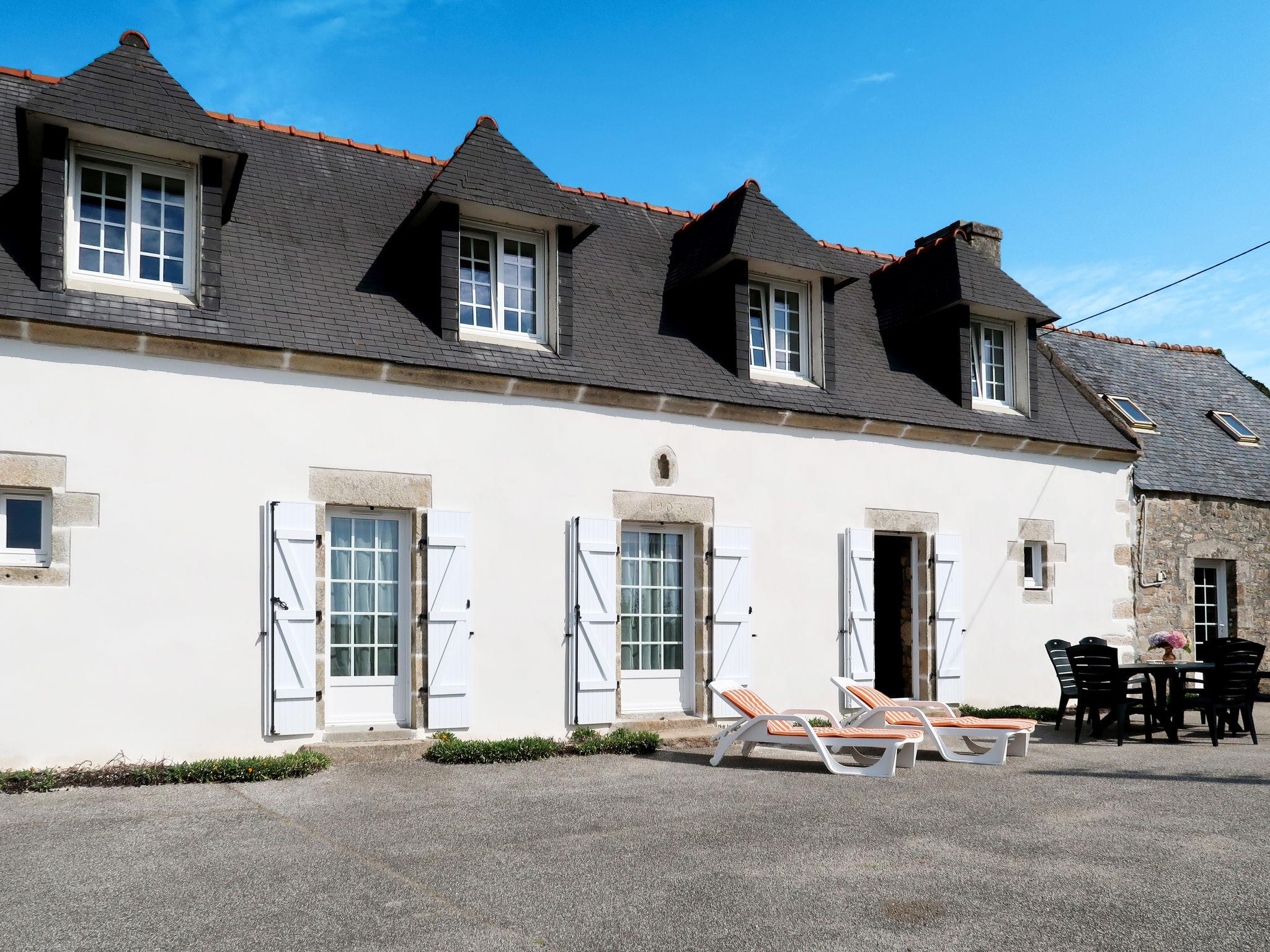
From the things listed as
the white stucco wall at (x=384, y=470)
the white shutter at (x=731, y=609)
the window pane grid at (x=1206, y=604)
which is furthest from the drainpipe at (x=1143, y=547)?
the white shutter at (x=731, y=609)

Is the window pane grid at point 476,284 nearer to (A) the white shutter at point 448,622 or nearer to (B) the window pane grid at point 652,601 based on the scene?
(A) the white shutter at point 448,622

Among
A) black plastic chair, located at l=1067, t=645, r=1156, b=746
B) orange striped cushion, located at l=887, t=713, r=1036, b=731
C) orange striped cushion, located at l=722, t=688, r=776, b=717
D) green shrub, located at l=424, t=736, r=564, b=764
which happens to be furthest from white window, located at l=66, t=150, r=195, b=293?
black plastic chair, located at l=1067, t=645, r=1156, b=746

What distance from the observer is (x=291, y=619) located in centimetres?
787

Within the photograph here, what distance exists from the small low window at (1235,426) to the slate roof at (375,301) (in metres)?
3.71

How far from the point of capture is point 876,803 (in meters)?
6.43

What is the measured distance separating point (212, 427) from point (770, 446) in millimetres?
4940

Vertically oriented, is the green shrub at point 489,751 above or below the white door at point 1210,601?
below

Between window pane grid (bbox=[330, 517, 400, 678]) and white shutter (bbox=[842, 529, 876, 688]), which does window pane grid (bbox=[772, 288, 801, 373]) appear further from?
window pane grid (bbox=[330, 517, 400, 678])

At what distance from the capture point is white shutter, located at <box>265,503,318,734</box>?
7.80 m

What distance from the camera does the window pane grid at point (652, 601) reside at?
951 cm

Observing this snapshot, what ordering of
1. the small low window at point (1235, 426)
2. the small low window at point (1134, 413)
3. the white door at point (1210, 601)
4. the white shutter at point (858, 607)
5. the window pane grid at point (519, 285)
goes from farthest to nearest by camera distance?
1. the small low window at point (1235, 426)
2. the small low window at point (1134, 413)
3. the white door at point (1210, 601)
4. the white shutter at point (858, 607)
5. the window pane grid at point (519, 285)

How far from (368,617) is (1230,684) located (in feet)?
23.9

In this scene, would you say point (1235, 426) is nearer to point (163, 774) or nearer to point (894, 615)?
point (894, 615)

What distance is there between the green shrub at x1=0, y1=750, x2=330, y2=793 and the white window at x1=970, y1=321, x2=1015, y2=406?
820cm
